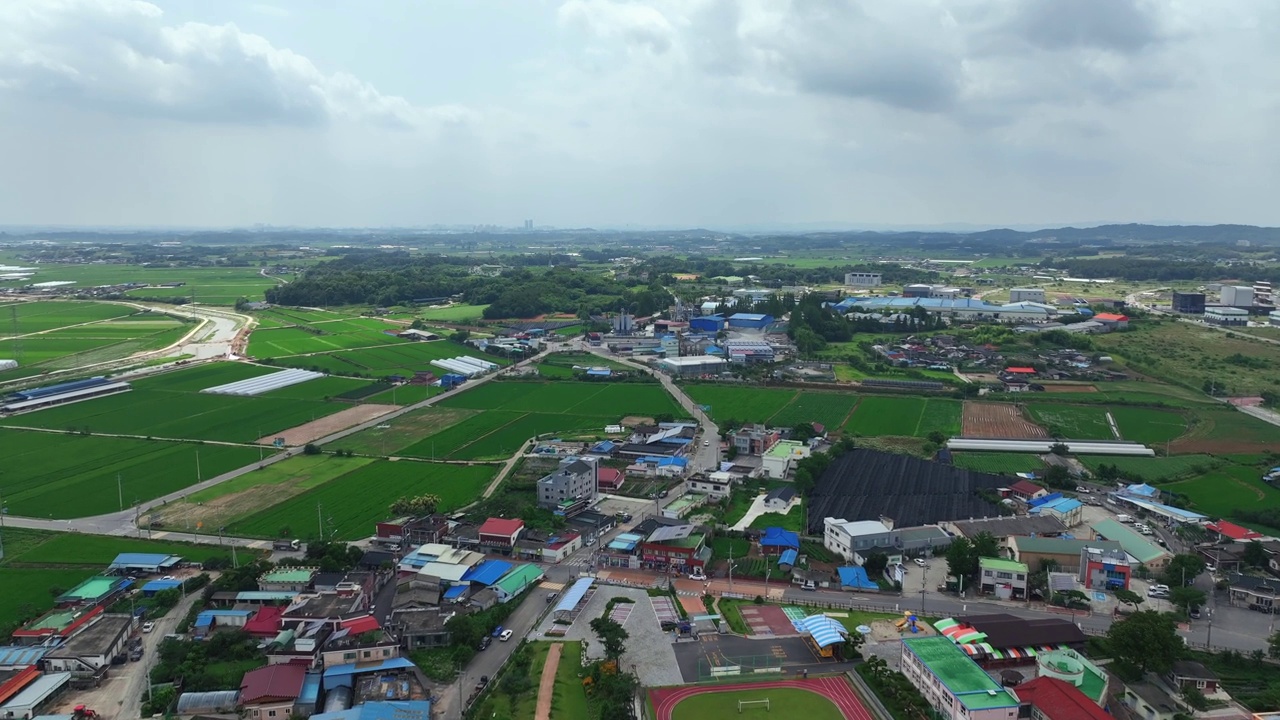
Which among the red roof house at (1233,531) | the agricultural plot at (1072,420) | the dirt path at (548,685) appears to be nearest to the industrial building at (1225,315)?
the agricultural plot at (1072,420)

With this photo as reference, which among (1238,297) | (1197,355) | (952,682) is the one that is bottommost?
(952,682)

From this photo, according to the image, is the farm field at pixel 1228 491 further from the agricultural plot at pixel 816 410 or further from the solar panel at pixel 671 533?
the solar panel at pixel 671 533

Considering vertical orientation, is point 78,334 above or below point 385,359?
above

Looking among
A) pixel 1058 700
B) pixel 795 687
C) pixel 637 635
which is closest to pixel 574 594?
pixel 637 635

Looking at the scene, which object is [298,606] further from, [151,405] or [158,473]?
[151,405]

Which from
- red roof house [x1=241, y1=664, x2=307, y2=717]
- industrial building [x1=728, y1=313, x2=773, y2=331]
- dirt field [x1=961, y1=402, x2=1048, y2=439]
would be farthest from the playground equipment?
industrial building [x1=728, y1=313, x2=773, y2=331]

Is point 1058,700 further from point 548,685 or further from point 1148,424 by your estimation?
point 1148,424

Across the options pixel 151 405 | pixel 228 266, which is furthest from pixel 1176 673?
pixel 228 266
